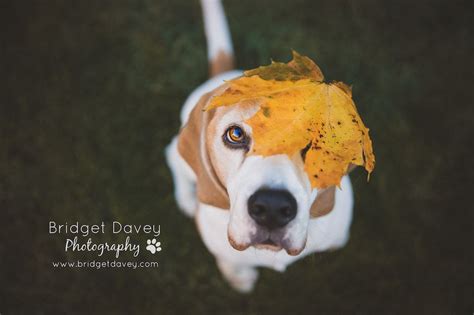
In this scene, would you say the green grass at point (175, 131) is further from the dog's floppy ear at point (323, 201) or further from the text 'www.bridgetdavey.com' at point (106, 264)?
the dog's floppy ear at point (323, 201)

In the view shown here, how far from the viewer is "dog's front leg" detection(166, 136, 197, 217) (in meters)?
2.87

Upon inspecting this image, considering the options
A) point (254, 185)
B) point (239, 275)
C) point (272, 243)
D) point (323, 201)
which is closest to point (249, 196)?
point (254, 185)

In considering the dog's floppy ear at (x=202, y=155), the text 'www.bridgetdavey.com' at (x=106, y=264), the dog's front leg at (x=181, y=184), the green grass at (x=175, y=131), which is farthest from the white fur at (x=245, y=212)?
the text 'www.bridgetdavey.com' at (x=106, y=264)

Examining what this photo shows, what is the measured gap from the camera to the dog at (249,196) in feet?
5.17

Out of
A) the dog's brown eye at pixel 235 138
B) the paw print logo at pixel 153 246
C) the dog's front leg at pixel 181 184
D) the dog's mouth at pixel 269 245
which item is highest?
the dog's front leg at pixel 181 184

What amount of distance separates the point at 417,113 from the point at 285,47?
1.13 metres

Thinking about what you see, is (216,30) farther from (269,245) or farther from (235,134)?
(269,245)

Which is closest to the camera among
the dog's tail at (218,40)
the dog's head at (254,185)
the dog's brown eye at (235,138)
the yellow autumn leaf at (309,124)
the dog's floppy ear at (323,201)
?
the yellow autumn leaf at (309,124)

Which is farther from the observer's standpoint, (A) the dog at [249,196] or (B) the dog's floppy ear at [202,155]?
(B) the dog's floppy ear at [202,155]

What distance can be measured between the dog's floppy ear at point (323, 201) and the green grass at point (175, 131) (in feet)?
3.55

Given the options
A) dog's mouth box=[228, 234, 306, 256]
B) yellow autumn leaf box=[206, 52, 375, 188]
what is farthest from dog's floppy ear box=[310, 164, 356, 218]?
yellow autumn leaf box=[206, 52, 375, 188]

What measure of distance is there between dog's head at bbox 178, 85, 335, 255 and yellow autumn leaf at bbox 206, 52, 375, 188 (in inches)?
5.3

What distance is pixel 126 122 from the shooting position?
3.44m

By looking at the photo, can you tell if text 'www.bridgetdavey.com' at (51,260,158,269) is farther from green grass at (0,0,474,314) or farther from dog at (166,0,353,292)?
dog at (166,0,353,292)
